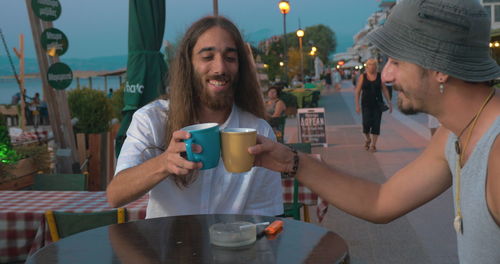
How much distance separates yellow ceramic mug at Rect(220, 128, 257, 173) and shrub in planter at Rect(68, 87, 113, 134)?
7.15 meters

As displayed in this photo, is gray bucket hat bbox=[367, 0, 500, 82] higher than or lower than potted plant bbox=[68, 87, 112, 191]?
higher

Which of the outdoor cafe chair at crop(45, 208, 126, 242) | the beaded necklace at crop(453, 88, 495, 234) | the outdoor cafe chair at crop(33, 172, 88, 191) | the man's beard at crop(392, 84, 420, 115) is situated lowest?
the outdoor cafe chair at crop(33, 172, 88, 191)

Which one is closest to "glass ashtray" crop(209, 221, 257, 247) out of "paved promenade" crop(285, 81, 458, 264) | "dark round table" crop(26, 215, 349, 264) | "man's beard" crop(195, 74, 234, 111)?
"dark round table" crop(26, 215, 349, 264)

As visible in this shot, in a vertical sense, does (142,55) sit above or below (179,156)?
above

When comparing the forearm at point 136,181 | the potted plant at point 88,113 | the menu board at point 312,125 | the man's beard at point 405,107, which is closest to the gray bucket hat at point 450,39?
the man's beard at point 405,107

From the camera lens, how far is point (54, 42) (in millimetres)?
6160

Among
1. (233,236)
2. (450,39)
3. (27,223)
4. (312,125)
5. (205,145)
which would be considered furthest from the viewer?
(312,125)

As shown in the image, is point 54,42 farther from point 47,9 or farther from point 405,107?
point 405,107

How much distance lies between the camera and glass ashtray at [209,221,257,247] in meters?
1.82

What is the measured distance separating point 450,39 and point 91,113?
7624mm

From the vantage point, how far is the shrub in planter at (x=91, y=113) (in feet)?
28.1

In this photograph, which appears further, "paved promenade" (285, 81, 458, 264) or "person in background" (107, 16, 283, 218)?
"paved promenade" (285, 81, 458, 264)

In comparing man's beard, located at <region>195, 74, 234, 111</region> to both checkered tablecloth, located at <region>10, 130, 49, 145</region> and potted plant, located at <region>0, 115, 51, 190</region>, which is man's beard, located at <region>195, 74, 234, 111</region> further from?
checkered tablecloth, located at <region>10, 130, 49, 145</region>

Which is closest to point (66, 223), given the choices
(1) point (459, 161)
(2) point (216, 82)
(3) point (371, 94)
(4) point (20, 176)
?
(2) point (216, 82)
